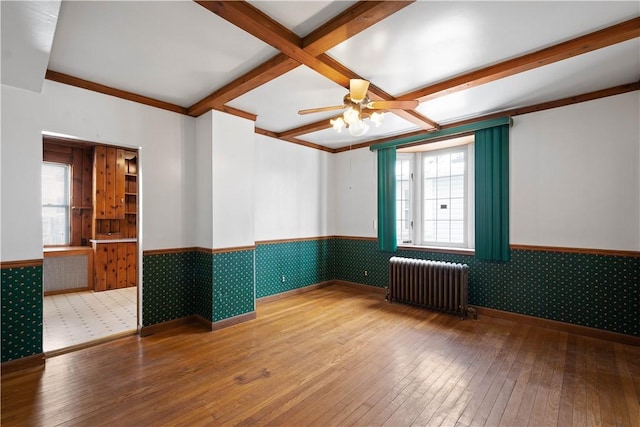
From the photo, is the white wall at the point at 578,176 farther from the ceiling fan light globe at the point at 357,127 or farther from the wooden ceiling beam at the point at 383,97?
the ceiling fan light globe at the point at 357,127

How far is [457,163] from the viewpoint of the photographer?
452cm

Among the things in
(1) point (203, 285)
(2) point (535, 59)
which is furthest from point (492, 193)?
(1) point (203, 285)

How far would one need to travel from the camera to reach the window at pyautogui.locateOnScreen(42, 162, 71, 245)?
538 centimetres

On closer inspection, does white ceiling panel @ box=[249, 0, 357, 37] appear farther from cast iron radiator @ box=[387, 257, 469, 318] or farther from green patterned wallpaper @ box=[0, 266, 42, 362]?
cast iron radiator @ box=[387, 257, 469, 318]

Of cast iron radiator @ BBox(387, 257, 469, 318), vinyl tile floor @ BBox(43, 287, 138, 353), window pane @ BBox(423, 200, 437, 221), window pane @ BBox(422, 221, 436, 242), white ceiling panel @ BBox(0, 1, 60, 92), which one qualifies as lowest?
vinyl tile floor @ BBox(43, 287, 138, 353)

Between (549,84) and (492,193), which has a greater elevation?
(549,84)

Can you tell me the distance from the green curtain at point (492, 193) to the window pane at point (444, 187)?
63 cm

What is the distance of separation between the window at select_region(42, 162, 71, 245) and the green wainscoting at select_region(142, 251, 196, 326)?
371 cm

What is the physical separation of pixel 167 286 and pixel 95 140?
1796mm

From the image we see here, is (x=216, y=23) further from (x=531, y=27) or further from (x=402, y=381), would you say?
(x=402, y=381)

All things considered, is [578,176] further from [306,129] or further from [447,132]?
[306,129]

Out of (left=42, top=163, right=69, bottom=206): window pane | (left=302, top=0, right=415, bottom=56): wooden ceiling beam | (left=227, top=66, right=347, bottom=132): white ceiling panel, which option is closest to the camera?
(left=302, top=0, right=415, bottom=56): wooden ceiling beam

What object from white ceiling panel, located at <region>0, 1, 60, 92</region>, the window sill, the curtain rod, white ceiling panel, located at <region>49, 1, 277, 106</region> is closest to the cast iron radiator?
the window sill

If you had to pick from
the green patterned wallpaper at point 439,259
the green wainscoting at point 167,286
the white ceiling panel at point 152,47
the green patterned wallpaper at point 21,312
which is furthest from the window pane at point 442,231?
the green patterned wallpaper at point 21,312
